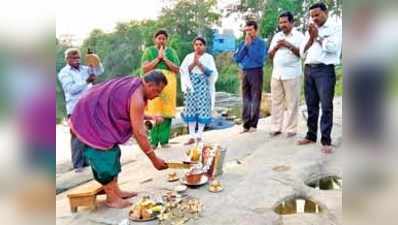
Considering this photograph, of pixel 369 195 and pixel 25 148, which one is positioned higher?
pixel 25 148

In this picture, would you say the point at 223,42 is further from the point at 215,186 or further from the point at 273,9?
the point at 215,186

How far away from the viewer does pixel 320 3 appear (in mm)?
1967

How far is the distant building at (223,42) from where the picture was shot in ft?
7.04

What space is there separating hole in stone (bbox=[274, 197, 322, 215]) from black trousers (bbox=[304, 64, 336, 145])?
35cm

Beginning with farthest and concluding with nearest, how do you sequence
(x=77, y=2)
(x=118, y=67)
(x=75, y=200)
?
1. (x=118, y=67)
2. (x=75, y=200)
3. (x=77, y=2)

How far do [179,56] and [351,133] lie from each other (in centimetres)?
130

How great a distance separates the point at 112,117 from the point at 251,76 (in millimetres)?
831

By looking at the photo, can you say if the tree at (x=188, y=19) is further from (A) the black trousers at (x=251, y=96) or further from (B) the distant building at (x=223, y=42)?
(A) the black trousers at (x=251, y=96)

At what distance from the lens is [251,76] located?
92.3 inches

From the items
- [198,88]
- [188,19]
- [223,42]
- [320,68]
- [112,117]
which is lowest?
[112,117]

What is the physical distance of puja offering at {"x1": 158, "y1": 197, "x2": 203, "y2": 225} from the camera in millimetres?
1812

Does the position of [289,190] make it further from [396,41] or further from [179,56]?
[396,41]

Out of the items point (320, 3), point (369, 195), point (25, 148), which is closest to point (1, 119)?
point (25, 148)

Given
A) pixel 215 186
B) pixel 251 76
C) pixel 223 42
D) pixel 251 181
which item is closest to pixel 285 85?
pixel 251 76
